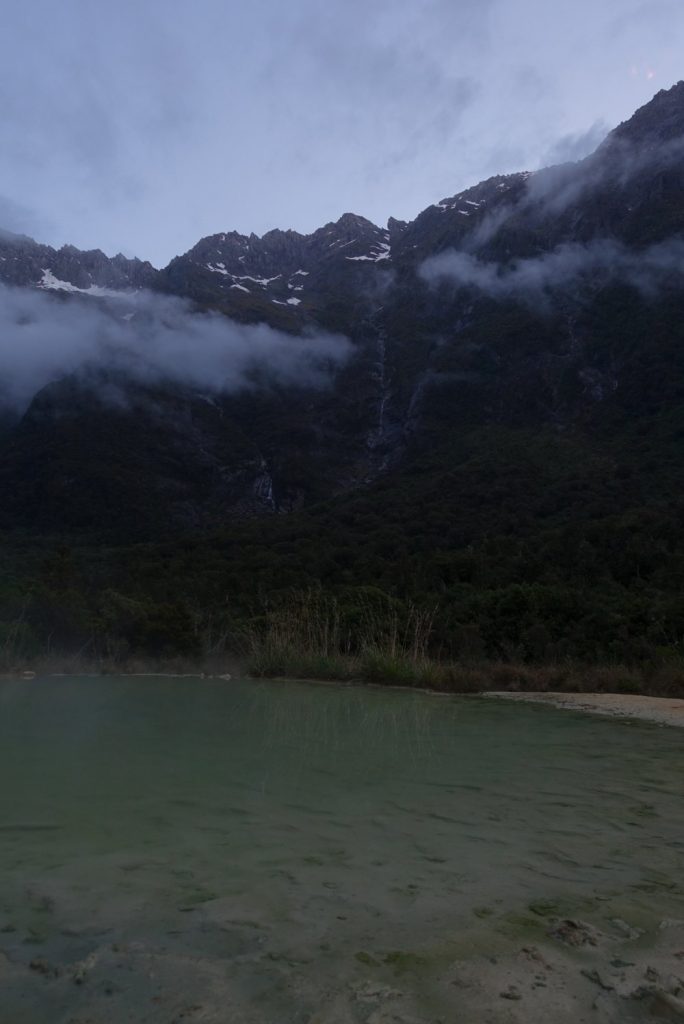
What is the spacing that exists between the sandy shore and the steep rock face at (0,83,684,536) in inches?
1921

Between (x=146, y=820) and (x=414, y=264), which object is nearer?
(x=146, y=820)

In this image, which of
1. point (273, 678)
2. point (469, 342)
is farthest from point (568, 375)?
point (273, 678)

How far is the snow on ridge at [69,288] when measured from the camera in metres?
169

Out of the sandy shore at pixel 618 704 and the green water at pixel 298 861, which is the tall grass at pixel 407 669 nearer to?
the sandy shore at pixel 618 704

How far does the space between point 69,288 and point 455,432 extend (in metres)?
132

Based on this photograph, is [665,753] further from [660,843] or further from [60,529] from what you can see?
[60,529]

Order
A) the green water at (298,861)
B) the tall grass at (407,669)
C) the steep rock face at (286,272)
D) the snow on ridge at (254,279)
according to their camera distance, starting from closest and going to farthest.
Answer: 1. the green water at (298,861)
2. the tall grass at (407,669)
3. the steep rock face at (286,272)
4. the snow on ridge at (254,279)

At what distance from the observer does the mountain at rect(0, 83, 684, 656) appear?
1288 inches

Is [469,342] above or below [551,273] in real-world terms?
below

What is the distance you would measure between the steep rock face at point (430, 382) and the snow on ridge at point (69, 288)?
56530mm

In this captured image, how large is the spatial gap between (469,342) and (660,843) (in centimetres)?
8635

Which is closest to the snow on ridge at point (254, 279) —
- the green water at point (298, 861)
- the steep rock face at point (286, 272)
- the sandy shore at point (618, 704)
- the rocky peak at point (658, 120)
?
the steep rock face at point (286, 272)

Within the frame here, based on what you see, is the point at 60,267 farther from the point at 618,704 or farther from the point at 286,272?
the point at 618,704

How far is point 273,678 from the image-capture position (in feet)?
59.5
